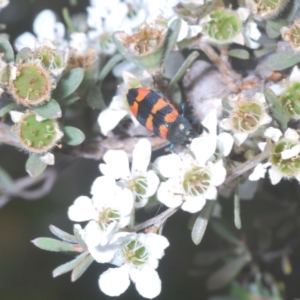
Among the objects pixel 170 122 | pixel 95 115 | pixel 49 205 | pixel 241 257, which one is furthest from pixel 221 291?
pixel 170 122

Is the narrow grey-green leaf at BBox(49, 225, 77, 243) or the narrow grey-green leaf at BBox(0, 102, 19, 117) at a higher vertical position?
the narrow grey-green leaf at BBox(0, 102, 19, 117)

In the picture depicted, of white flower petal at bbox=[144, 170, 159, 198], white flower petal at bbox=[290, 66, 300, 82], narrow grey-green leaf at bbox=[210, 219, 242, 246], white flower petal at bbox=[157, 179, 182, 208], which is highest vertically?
white flower petal at bbox=[290, 66, 300, 82]

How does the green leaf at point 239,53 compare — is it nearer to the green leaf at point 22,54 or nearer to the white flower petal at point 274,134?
the white flower petal at point 274,134

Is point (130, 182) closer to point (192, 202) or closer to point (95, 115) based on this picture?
point (192, 202)

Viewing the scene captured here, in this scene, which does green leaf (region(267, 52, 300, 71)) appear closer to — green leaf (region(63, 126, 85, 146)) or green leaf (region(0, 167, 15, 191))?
green leaf (region(63, 126, 85, 146))

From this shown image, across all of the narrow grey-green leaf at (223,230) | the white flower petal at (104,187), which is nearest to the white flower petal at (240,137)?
the white flower petal at (104,187)

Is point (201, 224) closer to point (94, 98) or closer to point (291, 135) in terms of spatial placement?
point (291, 135)

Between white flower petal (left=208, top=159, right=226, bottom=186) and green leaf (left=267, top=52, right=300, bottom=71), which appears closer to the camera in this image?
white flower petal (left=208, top=159, right=226, bottom=186)

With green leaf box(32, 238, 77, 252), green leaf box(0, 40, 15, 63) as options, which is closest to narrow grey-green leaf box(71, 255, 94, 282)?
green leaf box(32, 238, 77, 252)

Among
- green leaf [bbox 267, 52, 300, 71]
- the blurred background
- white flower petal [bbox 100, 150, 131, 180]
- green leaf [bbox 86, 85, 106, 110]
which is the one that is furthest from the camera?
the blurred background
